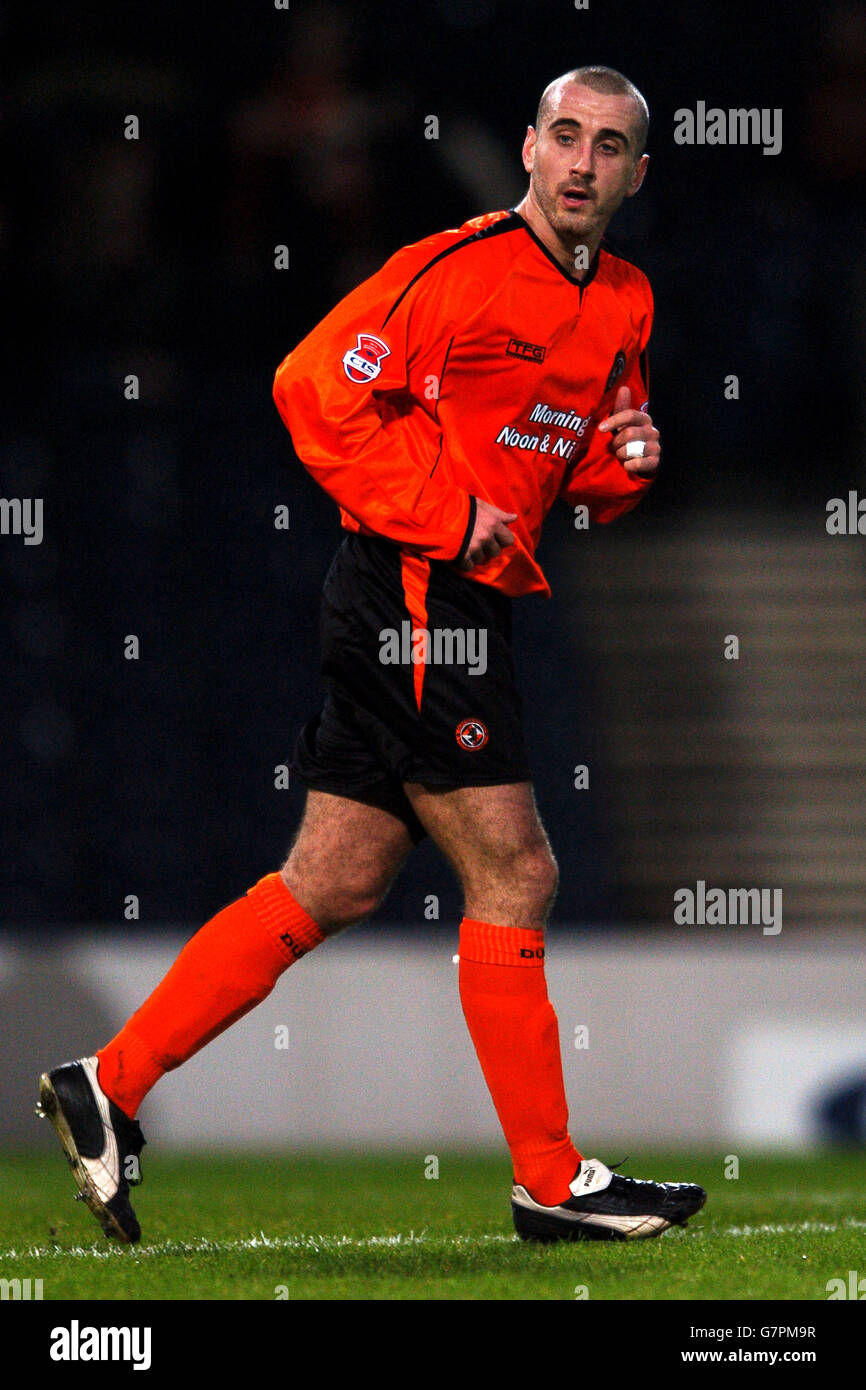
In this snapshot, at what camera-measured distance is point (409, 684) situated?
3.92 m

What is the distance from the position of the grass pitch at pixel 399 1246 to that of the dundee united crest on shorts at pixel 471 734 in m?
0.99

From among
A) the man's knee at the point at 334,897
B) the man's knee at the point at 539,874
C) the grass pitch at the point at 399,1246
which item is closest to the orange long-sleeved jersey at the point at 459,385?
the man's knee at the point at 539,874

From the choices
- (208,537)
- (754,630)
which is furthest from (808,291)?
(208,537)

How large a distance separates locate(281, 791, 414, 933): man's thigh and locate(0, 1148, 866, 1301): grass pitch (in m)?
0.70

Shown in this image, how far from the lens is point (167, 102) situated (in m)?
10.4

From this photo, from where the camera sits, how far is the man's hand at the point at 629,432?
13.9 ft

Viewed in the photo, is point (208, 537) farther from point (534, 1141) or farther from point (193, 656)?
point (534, 1141)

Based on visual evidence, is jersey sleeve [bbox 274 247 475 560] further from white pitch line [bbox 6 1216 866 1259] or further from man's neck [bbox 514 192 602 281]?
white pitch line [bbox 6 1216 866 1259]

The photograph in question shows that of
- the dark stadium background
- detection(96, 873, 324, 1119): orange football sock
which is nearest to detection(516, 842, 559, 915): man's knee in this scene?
detection(96, 873, 324, 1119): orange football sock

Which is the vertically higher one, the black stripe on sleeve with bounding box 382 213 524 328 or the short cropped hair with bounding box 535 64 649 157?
the short cropped hair with bounding box 535 64 649 157

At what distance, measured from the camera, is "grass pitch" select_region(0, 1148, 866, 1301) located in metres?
3.35

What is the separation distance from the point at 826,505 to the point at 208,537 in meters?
3.23

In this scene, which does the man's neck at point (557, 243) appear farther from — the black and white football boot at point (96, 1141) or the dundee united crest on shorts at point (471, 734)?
the black and white football boot at point (96, 1141)

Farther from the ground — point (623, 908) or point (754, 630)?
point (754, 630)
